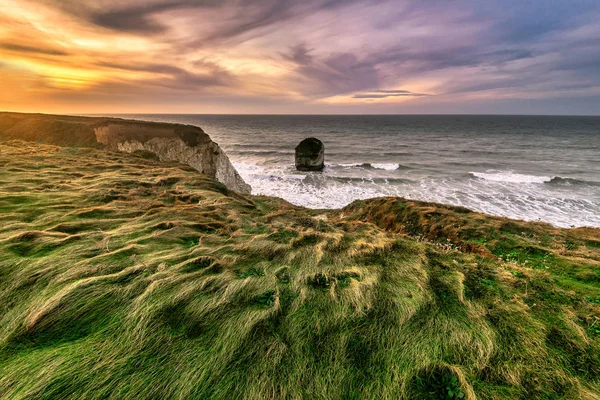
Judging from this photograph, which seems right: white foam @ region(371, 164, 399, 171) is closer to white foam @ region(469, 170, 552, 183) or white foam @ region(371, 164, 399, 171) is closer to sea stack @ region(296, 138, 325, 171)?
sea stack @ region(296, 138, 325, 171)

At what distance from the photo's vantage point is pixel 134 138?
22.2 m

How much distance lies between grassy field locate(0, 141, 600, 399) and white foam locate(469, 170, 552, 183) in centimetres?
2910

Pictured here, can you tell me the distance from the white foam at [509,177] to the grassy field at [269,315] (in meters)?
29.1

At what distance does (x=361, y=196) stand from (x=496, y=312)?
2077 centimetres

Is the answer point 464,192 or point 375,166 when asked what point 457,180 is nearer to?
point 464,192

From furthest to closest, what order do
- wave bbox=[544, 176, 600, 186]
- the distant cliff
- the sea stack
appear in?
the sea stack < wave bbox=[544, 176, 600, 186] < the distant cliff

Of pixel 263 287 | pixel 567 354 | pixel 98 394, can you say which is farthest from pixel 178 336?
pixel 567 354

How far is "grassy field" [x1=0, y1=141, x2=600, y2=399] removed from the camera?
2.86 m

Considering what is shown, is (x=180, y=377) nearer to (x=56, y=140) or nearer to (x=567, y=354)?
(x=567, y=354)

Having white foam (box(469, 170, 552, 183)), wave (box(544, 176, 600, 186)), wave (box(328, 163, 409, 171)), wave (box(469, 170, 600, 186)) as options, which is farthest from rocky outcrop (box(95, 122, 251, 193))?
wave (box(544, 176, 600, 186))

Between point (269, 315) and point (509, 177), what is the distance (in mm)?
39490

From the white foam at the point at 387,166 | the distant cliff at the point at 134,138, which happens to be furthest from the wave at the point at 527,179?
the distant cliff at the point at 134,138

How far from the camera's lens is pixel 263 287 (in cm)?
458

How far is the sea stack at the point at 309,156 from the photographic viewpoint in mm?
36156
